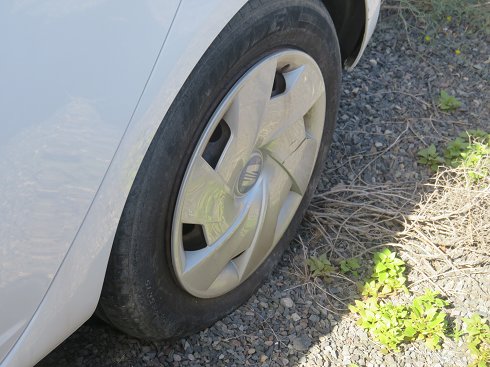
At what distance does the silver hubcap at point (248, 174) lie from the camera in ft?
6.24

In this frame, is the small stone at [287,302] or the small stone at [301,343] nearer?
the small stone at [301,343]

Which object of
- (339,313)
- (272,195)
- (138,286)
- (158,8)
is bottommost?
(339,313)

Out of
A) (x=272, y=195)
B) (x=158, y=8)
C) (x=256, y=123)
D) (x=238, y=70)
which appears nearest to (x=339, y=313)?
(x=272, y=195)

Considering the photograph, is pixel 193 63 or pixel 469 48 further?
pixel 469 48

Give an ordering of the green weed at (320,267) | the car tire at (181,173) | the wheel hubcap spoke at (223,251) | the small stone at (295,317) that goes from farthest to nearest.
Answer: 1. the green weed at (320,267)
2. the small stone at (295,317)
3. the wheel hubcap spoke at (223,251)
4. the car tire at (181,173)

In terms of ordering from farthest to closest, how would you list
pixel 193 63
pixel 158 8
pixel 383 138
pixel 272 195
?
1. pixel 383 138
2. pixel 272 195
3. pixel 193 63
4. pixel 158 8

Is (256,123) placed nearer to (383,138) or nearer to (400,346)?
(400,346)

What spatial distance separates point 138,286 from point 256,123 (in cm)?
53

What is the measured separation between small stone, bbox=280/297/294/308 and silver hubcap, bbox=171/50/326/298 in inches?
7.4

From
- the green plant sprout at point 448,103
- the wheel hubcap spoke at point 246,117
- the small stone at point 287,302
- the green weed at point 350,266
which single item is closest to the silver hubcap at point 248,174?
the wheel hubcap spoke at point 246,117

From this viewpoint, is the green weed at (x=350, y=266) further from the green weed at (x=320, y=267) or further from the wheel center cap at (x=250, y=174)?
the wheel center cap at (x=250, y=174)

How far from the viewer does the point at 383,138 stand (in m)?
3.05

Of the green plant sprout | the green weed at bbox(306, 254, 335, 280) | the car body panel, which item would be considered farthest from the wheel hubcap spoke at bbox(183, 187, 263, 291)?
the green plant sprout

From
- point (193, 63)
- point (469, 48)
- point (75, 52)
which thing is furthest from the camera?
point (469, 48)
